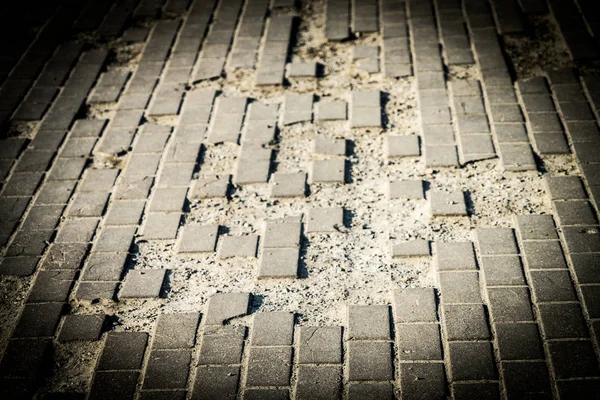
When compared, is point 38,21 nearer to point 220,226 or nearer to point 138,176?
point 138,176

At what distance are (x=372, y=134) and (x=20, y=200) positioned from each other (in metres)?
2.52

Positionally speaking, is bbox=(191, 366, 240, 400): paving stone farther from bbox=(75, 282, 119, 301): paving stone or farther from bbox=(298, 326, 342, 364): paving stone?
bbox=(75, 282, 119, 301): paving stone

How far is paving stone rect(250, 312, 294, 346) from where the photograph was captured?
2893 millimetres

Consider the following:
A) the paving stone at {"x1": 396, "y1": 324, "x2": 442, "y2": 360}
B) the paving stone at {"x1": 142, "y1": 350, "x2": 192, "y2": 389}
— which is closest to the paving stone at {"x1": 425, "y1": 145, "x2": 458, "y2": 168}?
the paving stone at {"x1": 396, "y1": 324, "x2": 442, "y2": 360}

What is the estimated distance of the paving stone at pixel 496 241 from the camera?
127 inches

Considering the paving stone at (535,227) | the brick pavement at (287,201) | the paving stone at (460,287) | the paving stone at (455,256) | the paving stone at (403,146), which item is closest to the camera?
the brick pavement at (287,201)

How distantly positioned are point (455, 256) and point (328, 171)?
1.07m

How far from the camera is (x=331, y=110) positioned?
14.3 ft

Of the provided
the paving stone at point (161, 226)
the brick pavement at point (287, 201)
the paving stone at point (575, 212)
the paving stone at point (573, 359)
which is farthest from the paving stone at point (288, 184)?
the paving stone at point (573, 359)

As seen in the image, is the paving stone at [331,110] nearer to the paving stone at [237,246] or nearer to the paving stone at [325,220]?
the paving stone at [325,220]

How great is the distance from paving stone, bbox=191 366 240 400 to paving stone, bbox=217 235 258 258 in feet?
2.49

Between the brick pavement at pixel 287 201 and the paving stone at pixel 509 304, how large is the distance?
0.01 m

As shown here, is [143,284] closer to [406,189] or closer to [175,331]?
[175,331]

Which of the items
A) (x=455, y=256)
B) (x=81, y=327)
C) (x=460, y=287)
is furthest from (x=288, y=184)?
(x=81, y=327)
